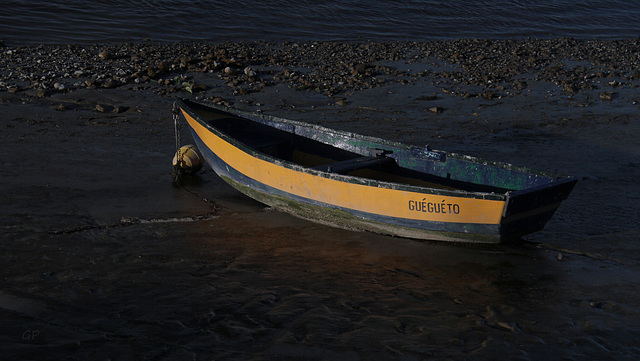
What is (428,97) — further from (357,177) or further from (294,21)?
(294,21)

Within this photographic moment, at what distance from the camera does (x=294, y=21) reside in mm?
26141

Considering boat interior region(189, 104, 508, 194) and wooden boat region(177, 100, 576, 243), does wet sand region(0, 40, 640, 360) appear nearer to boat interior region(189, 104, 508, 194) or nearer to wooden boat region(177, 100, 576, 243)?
wooden boat region(177, 100, 576, 243)

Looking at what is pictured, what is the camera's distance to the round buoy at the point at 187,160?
11.5m

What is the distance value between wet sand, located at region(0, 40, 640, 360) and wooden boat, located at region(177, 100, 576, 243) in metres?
0.32

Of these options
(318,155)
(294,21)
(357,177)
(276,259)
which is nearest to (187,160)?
(318,155)

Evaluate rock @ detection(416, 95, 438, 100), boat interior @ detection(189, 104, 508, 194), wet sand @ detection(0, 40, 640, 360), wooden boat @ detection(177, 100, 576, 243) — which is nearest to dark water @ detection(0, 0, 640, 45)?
rock @ detection(416, 95, 438, 100)

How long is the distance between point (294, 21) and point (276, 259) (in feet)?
63.5

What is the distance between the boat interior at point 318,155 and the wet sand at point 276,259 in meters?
0.97

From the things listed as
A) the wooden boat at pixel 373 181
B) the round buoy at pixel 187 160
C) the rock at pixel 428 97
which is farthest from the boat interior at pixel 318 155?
the rock at pixel 428 97

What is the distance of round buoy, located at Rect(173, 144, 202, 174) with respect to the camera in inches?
452

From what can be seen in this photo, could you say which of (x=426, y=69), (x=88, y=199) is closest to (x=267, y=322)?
(x=88, y=199)

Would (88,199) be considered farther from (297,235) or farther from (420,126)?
(420,126)

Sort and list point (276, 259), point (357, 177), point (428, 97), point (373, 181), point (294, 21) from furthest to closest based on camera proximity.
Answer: point (294, 21), point (428, 97), point (357, 177), point (373, 181), point (276, 259)

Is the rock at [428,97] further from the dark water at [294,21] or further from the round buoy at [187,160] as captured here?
the dark water at [294,21]
